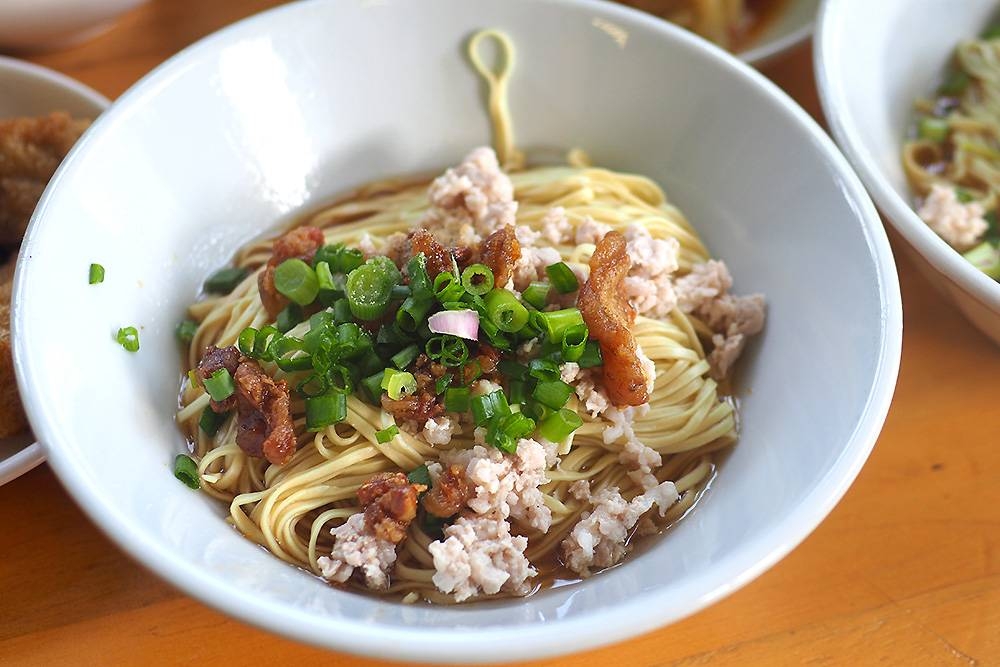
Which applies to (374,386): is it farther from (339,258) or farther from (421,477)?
(339,258)

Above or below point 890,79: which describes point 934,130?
below

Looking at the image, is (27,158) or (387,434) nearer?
(387,434)

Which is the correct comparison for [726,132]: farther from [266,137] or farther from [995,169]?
[266,137]

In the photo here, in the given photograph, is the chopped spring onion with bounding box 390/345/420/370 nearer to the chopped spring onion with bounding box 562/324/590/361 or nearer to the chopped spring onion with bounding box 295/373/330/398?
the chopped spring onion with bounding box 295/373/330/398

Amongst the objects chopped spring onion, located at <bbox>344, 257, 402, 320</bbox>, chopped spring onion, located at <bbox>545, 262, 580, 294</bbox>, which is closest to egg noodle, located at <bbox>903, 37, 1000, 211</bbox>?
chopped spring onion, located at <bbox>545, 262, 580, 294</bbox>

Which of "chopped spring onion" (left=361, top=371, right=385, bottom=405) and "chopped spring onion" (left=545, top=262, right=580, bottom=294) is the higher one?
"chopped spring onion" (left=545, top=262, right=580, bottom=294)

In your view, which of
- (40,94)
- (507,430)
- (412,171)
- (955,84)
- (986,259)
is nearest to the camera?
(507,430)

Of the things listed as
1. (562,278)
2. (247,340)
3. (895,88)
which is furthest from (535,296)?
(895,88)
